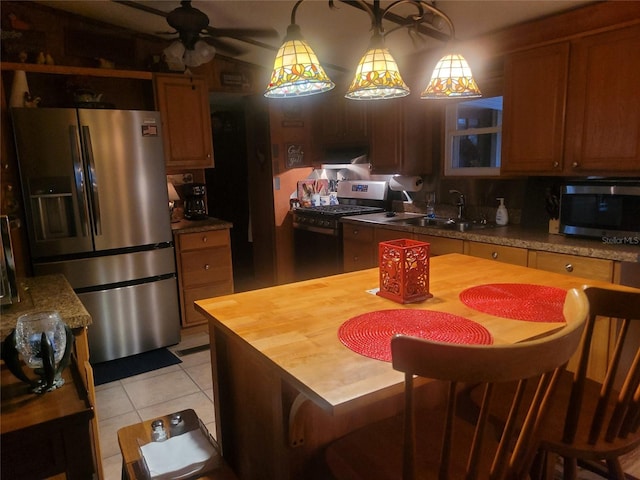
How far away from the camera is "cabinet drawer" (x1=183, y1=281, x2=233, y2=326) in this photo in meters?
3.76

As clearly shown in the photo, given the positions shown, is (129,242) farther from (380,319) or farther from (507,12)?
(507,12)

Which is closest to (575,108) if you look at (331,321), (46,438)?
(331,321)

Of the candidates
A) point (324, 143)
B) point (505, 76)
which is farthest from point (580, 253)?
point (324, 143)

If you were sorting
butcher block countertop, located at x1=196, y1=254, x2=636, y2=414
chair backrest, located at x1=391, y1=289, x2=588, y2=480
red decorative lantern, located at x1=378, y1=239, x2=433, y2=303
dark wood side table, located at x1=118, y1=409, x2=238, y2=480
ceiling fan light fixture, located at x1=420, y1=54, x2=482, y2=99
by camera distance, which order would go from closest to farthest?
1. chair backrest, located at x1=391, y1=289, x2=588, y2=480
2. butcher block countertop, located at x1=196, y1=254, x2=636, y2=414
3. dark wood side table, located at x1=118, y1=409, x2=238, y2=480
4. red decorative lantern, located at x1=378, y1=239, x2=433, y2=303
5. ceiling fan light fixture, located at x1=420, y1=54, x2=482, y2=99

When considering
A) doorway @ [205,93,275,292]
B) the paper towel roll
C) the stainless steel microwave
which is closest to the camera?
the stainless steel microwave

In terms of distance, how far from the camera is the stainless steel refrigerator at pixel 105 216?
2.98m

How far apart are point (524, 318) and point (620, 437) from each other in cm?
39

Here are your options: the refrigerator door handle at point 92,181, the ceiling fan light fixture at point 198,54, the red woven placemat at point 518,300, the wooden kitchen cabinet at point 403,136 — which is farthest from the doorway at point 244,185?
the red woven placemat at point 518,300

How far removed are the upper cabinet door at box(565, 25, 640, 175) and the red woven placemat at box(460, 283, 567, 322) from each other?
1.40 m

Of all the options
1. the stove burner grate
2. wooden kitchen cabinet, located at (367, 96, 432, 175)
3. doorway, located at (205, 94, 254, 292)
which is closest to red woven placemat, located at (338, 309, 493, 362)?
wooden kitchen cabinet, located at (367, 96, 432, 175)

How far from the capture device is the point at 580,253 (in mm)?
2494

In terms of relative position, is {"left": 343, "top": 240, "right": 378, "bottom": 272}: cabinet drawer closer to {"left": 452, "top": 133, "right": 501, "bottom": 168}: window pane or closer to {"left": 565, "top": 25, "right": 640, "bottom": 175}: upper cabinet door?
{"left": 452, "top": 133, "right": 501, "bottom": 168}: window pane

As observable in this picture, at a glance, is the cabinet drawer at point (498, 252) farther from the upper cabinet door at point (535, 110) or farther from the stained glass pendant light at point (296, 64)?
the stained glass pendant light at point (296, 64)

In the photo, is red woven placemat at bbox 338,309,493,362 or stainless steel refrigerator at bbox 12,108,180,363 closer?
red woven placemat at bbox 338,309,493,362
